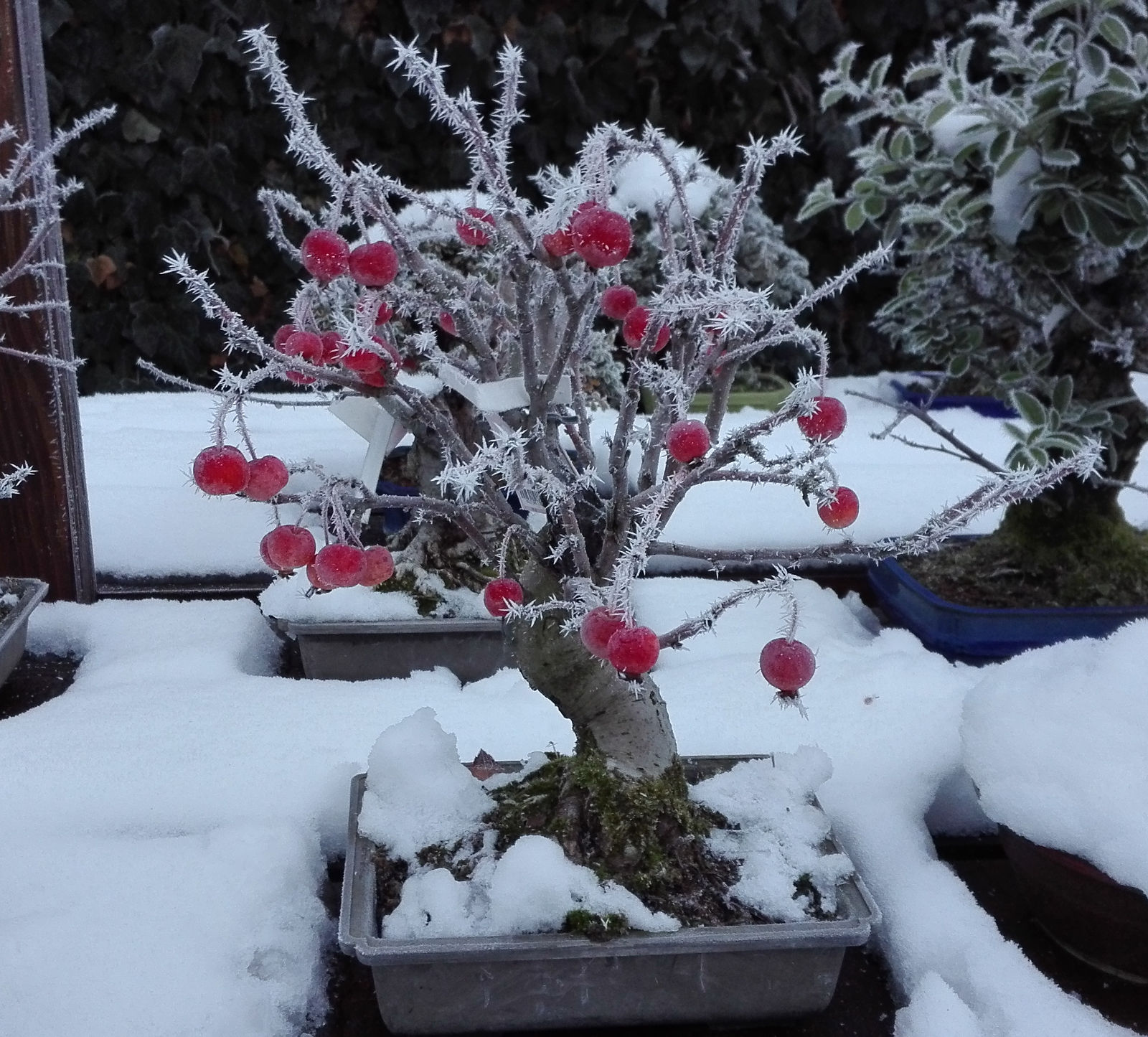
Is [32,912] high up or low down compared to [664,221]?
down

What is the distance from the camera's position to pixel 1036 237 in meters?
1.27

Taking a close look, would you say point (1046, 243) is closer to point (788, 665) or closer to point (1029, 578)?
point (1029, 578)

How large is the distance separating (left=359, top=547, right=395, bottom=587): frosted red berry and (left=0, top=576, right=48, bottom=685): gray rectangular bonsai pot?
567 millimetres

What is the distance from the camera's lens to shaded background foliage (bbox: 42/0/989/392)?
288cm

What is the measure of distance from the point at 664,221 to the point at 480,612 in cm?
57

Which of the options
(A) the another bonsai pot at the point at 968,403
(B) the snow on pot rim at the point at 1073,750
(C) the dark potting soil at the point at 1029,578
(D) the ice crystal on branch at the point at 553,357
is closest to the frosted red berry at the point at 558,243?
(D) the ice crystal on branch at the point at 553,357

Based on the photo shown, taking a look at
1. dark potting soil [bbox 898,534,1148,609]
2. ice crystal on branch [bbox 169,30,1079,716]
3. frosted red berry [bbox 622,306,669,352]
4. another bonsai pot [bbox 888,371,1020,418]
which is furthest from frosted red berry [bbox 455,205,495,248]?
another bonsai pot [bbox 888,371,1020,418]

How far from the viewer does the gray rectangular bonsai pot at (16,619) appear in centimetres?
107

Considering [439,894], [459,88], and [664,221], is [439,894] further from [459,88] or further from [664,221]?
[459,88]

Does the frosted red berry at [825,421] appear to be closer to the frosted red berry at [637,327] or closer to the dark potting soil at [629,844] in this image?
the frosted red berry at [637,327]

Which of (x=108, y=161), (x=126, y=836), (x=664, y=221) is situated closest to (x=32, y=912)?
(x=126, y=836)

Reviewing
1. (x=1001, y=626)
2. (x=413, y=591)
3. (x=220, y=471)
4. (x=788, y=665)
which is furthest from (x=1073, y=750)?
(x=413, y=591)

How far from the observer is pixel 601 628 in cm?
60

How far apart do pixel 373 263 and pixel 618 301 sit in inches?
8.6
